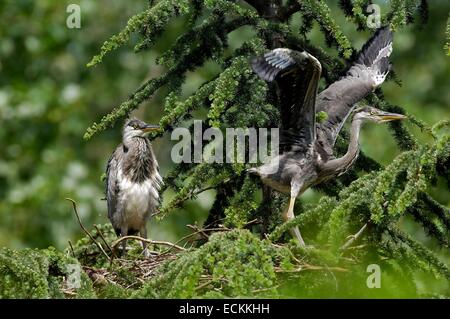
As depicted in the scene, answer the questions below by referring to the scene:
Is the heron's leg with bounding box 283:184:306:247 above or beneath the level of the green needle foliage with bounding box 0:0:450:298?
beneath

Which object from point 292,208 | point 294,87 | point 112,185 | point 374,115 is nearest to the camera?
point 294,87

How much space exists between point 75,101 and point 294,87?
515 cm

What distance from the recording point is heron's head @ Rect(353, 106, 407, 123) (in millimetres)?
5035

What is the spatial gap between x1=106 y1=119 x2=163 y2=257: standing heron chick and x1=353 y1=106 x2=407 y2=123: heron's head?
4.57 ft

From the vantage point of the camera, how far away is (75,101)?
978 cm

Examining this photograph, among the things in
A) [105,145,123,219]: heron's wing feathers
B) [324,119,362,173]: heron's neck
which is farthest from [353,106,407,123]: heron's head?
[105,145,123,219]: heron's wing feathers

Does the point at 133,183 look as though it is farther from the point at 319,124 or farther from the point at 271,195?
the point at 319,124

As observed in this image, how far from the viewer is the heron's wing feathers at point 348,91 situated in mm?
5348

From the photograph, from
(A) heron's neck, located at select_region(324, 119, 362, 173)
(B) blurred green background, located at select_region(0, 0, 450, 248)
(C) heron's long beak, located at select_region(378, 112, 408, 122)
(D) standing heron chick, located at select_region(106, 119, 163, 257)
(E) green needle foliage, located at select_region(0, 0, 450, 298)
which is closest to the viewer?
(E) green needle foliage, located at select_region(0, 0, 450, 298)

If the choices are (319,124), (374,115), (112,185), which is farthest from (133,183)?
(374,115)

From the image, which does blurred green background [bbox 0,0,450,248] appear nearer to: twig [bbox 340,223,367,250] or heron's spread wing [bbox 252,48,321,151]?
heron's spread wing [bbox 252,48,321,151]
